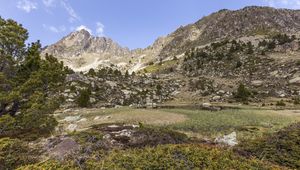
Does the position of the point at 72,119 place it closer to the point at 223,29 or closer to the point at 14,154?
the point at 14,154

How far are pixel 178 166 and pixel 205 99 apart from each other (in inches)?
1465

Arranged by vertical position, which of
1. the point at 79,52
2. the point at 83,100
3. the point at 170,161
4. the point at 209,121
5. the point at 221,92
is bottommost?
the point at 209,121

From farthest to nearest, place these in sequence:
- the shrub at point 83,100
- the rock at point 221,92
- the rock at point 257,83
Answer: the rock at point 257,83
the rock at point 221,92
the shrub at point 83,100

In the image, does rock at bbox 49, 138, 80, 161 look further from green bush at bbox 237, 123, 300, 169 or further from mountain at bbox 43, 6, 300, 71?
mountain at bbox 43, 6, 300, 71

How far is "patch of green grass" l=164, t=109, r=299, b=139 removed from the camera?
20.3 meters

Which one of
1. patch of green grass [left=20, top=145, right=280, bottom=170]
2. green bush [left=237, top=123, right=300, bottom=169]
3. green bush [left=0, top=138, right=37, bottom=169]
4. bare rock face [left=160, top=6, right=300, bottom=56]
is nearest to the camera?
patch of green grass [left=20, top=145, right=280, bottom=170]

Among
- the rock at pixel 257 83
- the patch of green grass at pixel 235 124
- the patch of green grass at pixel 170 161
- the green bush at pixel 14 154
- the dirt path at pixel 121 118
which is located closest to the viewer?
the patch of green grass at pixel 170 161

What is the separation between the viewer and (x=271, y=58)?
61.3 meters

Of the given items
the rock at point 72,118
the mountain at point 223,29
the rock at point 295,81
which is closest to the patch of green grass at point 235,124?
the rock at point 72,118

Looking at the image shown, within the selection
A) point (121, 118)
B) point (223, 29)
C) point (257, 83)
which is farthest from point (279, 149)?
point (223, 29)

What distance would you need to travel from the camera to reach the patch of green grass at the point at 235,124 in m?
20.3

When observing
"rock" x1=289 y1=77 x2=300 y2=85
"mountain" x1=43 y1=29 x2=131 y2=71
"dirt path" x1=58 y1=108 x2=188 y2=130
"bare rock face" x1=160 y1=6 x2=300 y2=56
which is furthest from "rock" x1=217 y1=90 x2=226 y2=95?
"mountain" x1=43 y1=29 x2=131 y2=71

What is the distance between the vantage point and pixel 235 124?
23047 mm

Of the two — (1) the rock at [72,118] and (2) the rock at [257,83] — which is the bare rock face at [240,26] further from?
(1) the rock at [72,118]
